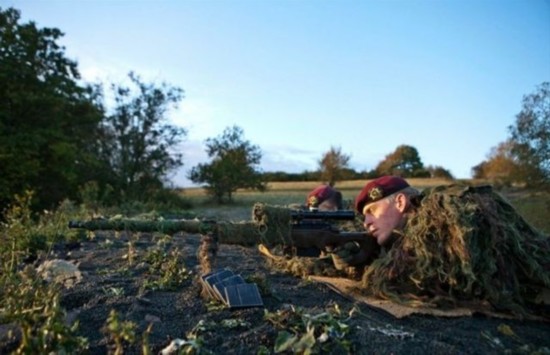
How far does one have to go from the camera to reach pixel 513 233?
393 centimetres

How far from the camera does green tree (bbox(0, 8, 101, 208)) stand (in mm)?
22844

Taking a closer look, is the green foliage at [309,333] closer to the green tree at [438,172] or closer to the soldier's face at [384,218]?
the soldier's face at [384,218]

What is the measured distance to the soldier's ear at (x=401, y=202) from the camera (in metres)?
4.74

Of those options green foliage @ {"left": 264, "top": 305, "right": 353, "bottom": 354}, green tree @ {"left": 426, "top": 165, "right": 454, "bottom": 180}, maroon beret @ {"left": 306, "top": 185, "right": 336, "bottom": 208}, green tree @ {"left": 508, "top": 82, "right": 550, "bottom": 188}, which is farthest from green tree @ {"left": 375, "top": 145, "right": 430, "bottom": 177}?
green foliage @ {"left": 264, "top": 305, "right": 353, "bottom": 354}

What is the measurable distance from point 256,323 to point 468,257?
1.78m

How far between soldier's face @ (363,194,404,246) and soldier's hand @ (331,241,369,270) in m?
0.20

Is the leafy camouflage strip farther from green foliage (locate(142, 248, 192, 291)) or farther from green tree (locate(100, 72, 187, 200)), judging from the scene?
green tree (locate(100, 72, 187, 200))

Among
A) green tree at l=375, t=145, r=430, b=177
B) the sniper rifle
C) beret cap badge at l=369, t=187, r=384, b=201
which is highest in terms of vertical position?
green tree at l=375, t=145, r=430, b=177

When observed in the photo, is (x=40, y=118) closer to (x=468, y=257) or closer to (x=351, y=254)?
(x=351, y=254)

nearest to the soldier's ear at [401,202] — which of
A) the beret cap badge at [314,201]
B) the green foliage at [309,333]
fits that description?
the green foliage at [309,333]

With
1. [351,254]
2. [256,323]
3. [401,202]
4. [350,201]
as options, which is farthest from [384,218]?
[350,201]

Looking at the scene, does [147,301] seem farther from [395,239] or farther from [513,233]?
[513,233]

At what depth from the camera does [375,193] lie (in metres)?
4.95

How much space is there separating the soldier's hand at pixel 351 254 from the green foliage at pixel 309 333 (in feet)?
5.82
